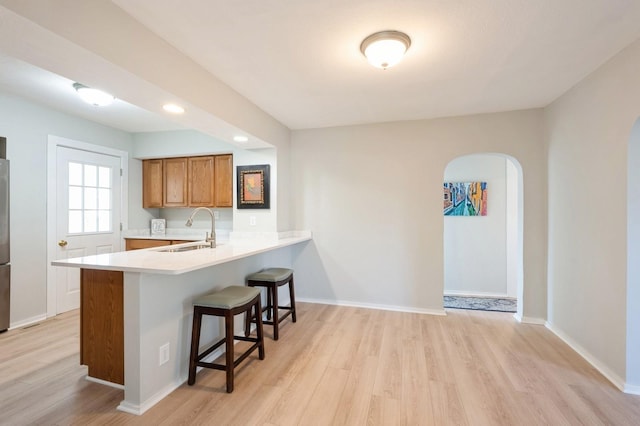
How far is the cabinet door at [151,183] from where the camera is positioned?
14.8ft

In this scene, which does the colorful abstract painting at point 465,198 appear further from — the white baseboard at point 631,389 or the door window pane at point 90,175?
the door window pane at point 90,175

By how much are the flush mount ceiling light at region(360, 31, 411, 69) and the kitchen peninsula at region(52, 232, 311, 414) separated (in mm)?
1713

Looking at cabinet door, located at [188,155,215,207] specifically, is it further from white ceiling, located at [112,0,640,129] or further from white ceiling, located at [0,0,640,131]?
white ceiling, located at [112,0,640,129]

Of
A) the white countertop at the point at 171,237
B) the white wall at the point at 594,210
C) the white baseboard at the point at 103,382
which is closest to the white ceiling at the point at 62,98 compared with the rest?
the white countertop at the point at 171,237

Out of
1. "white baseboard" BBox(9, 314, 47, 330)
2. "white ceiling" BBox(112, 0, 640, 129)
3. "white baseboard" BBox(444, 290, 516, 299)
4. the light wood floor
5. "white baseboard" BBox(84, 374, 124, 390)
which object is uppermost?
"white ceiling" BBox(112, 0, 640, 129)

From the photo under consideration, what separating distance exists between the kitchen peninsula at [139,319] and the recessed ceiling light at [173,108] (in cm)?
114

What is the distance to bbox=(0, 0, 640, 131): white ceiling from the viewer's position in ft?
5.37

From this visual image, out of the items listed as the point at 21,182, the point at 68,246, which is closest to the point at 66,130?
the point at 21,182

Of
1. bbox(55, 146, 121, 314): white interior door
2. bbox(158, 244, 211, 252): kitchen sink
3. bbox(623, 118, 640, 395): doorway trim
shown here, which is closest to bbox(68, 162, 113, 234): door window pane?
bbox(55, 146, 121, 314): white interior door

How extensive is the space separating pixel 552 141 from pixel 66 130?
5435mm

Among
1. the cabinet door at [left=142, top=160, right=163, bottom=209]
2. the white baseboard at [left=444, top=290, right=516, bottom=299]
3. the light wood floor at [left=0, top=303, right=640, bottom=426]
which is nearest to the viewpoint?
the light wood floor at [left=0, top=303, right=640, bottom=426]

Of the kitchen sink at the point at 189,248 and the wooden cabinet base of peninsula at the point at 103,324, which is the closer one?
the wooden cabinet base of peninsula at the point at 103,324

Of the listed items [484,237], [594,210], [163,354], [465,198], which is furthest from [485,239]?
[163,354]

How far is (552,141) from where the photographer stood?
3.00m
